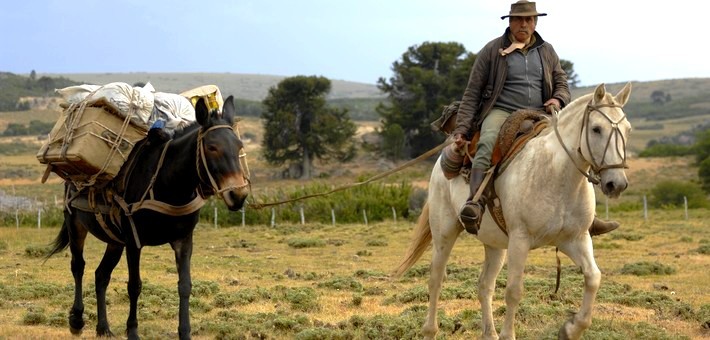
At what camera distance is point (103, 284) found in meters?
9.15

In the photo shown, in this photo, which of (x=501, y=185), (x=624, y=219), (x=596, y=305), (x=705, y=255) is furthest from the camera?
(x=624, y=219)

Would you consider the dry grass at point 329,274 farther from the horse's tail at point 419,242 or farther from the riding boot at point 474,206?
the riding boot at point 474,206

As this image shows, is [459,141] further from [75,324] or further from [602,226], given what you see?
[75,324]

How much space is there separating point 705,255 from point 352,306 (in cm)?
1123

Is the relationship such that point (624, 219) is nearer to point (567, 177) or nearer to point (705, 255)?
point (705, 255)

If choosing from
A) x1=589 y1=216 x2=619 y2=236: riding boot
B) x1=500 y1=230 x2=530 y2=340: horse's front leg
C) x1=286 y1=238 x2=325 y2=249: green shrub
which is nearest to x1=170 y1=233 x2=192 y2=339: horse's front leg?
x1=500 y1=230 x2=530 y2=340: horse's front leg

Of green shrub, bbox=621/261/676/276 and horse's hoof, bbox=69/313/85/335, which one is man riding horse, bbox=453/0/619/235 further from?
green shrub, bbox=621/261/676/276

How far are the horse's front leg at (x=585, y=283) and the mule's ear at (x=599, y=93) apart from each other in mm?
1079

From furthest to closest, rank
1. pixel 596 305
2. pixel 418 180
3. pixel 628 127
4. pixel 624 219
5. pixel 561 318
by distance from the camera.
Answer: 1. pixel 418 180
2. pixel 624 219
3. pixel 596 305
4. pixel 561 318
5. pixel 628 127

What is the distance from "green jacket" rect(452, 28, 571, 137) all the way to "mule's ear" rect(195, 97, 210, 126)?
2.17 m

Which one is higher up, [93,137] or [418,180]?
[93,137]

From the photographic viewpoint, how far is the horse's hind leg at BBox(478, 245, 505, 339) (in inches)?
324

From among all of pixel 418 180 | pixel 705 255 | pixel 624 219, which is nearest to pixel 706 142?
pixel 418 180

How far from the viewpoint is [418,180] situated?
55.7 meters
